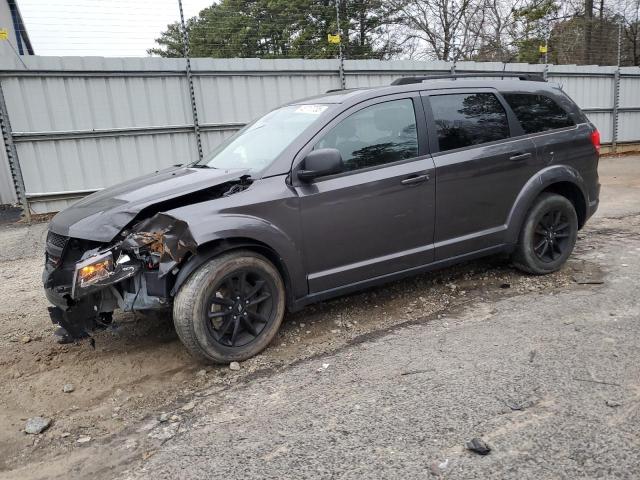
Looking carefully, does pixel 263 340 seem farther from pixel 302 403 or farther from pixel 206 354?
pixel 302 403

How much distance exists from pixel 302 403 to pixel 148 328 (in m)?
1.77

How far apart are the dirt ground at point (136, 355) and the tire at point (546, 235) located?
144mm

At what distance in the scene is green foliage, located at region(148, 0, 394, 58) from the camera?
12133 mm

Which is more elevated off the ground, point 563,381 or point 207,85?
point 207,85

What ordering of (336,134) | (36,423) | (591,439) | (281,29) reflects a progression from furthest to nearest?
(281,29)
(336,134)
(36,423)
(591,439)

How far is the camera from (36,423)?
116 inches

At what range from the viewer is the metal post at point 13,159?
27.3ft

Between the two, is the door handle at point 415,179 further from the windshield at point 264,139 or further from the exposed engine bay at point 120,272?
the exposed engine bay at point 120,272

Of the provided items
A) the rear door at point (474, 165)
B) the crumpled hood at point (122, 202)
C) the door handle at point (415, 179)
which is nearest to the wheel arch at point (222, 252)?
the crumpled hood at point (122, 202)

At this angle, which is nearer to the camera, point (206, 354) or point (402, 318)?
point (206, 354)

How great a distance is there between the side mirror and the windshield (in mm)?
292

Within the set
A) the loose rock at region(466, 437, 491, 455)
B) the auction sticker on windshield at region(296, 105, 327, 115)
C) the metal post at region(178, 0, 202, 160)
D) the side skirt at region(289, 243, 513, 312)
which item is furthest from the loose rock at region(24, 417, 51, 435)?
the metal post at region(178, 0, 202, 160)

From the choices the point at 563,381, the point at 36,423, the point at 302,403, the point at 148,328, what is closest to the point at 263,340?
the point at 302,403

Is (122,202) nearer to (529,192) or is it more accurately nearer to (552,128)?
(529,192)
